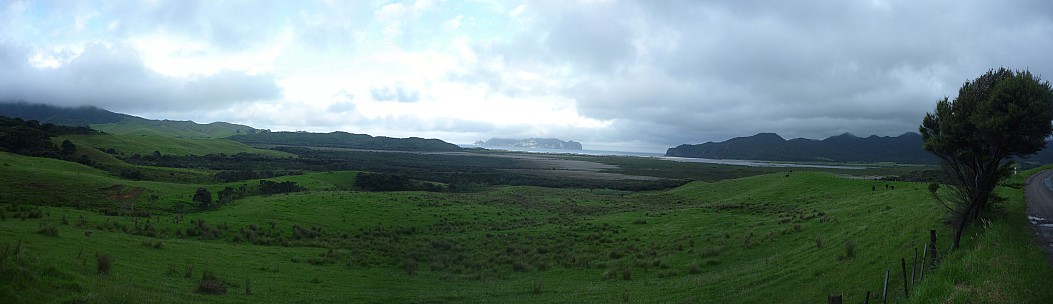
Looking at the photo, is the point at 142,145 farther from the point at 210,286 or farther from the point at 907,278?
the point at 907,278

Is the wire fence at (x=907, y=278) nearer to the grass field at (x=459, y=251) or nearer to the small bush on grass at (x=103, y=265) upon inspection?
the grass field at (x=459, y=251)

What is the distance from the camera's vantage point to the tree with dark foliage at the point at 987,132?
14375 millimetres

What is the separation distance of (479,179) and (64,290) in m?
109

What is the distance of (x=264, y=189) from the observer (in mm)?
59312

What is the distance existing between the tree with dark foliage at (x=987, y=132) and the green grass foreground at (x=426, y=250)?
197cm

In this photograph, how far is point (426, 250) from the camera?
30797 millimetres

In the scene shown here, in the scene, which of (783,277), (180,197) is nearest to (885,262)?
(783,277)

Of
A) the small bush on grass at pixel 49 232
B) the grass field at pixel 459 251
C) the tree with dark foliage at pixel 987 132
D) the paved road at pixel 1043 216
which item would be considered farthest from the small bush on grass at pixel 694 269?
the small bush on grass at pixel 49 232

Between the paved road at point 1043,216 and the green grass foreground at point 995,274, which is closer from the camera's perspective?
the green grass foreground at point 995,274

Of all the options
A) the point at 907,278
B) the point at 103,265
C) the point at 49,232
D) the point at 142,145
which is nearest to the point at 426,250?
the point at 49,232

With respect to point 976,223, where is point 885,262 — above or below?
below

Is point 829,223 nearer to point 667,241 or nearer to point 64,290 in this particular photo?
point 667,241

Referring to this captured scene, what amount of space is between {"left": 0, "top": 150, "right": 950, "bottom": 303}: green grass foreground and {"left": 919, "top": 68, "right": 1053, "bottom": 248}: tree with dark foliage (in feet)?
6.46

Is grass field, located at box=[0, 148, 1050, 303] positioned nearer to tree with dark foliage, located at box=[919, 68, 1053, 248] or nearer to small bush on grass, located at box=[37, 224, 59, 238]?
small bush on grass, located at box=[37, 224, 59, 238]
